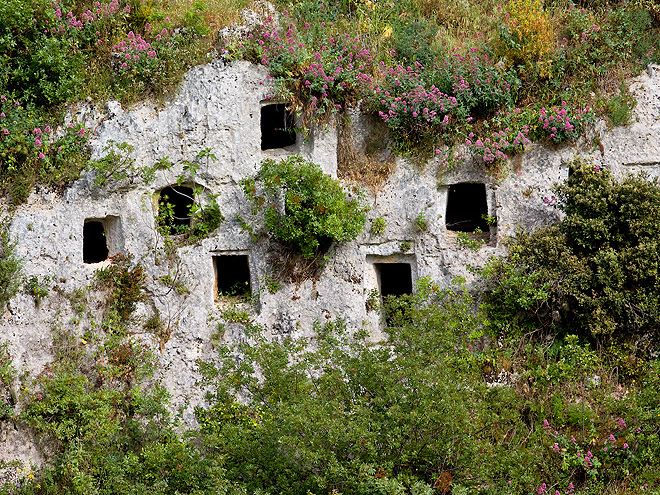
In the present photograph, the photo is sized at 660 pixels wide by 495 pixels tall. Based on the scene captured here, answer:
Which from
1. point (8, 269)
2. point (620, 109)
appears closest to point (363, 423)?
point (8, 269)

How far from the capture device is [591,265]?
40.3ft

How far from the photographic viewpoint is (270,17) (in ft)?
47.8

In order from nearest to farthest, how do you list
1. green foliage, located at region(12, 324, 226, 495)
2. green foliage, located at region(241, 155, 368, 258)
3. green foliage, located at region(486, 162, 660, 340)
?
1. green foliage, located at region(12, 324, 226, 495)
2. green foliage, located at region(486, 162, 660, 340)
3. green foliage, located at region(241, 155, 368, 258)

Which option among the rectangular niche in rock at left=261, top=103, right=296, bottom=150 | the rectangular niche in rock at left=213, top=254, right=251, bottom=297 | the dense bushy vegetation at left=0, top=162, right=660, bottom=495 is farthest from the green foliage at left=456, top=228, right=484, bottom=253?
the rectangular niche in rock at left=213, top=254, right=251, bottom=297

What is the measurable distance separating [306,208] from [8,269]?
486cm

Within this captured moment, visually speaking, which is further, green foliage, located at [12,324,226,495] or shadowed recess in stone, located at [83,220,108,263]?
shadowed recess in stone, located at [83,220,108,263]

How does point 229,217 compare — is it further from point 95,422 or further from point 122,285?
point 95,422

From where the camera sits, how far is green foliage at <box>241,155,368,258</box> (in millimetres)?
12859

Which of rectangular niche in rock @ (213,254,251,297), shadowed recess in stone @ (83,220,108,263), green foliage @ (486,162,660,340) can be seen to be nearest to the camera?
green foliage @ (486,162,660,340)

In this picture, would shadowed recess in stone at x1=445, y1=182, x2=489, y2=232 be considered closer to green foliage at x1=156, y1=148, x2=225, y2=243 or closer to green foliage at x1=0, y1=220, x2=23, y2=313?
green foliage at x1=156, y1=148, x2=225, y2=243

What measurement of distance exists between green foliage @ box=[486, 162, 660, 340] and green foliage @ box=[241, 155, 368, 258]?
97.7 inches

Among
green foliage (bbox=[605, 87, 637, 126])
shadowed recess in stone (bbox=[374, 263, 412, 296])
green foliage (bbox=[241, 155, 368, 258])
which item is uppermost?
green foliage (bbox=[605, 87, 637, 126])

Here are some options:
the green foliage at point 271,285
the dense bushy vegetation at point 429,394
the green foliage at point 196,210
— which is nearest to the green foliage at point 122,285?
the dense bushy vegetation at point 429,394

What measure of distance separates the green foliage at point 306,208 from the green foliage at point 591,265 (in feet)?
8.14
